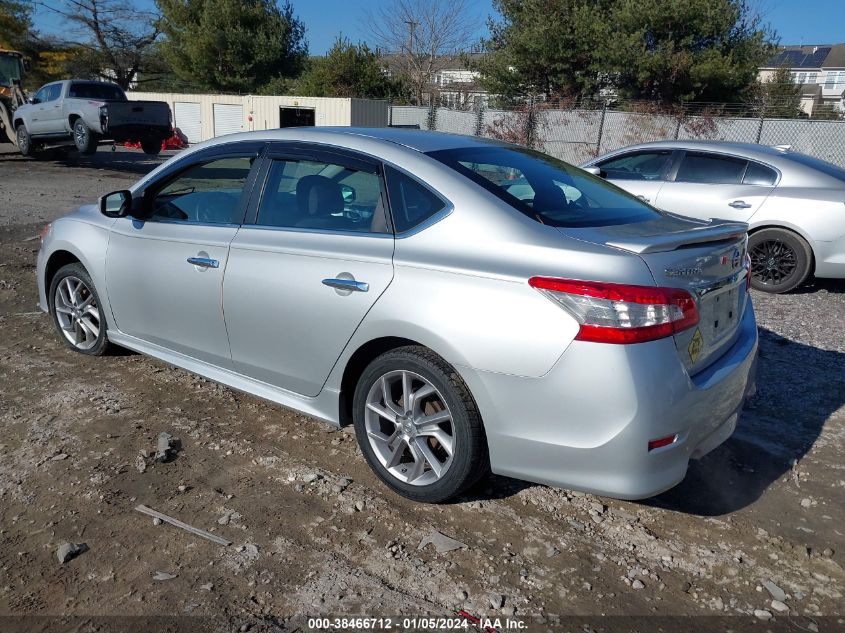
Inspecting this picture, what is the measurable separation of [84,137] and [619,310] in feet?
62.9

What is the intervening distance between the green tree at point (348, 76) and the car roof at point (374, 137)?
110ft

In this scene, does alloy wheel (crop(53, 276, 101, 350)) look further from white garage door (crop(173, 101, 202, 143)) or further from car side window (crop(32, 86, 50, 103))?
white garage door (crop(173, 101, 202, 143))

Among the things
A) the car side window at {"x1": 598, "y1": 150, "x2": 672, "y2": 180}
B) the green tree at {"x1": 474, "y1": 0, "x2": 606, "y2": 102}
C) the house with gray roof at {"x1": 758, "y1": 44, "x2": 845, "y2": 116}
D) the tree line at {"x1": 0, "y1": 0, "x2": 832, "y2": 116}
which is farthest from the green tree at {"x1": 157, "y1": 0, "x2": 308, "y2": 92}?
the house with gray roof at {"x1": 758, "y1": 44, "x2": 845, "y2": 116}

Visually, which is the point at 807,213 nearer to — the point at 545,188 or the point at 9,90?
the point at 545,188

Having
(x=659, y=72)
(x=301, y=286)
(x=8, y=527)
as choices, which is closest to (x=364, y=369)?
(x=301, y=286)

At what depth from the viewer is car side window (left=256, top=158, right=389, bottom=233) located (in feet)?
11.2

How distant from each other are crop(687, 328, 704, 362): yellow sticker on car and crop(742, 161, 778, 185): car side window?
17.7ft

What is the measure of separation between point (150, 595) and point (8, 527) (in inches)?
33.5

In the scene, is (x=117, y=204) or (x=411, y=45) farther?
(x=411, y=45)

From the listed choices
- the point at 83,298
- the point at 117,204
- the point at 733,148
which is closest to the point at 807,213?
the point at 733,148

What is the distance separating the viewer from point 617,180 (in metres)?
8.30

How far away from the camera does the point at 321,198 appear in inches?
143

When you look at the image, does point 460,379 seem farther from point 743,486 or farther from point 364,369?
point 743,486

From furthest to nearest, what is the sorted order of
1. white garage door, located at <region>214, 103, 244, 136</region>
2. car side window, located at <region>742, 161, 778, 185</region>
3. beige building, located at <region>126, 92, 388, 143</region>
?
white garage door, located at <region>214, 103, 244, 136</region> < beige building, located at <region>126, 92, 388, 143</region> < car side window, located at <region>742, 161, 778, 185</region>
